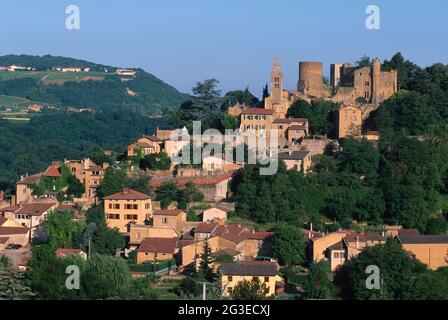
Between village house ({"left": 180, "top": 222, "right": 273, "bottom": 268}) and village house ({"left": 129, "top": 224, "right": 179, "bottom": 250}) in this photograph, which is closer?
village house ({"left": 180, "top": 222, "right": 273, "bottom": 268})

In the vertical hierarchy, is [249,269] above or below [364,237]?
below

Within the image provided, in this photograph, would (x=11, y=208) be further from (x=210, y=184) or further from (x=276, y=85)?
(x=276, y=85)

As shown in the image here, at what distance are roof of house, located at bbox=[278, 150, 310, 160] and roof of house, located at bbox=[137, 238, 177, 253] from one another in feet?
24.0

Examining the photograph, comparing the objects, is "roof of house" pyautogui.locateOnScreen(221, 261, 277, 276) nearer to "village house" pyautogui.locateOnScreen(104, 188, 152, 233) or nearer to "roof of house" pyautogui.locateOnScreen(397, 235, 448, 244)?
"roof of house" pyautogui.locateOnScreen(397, 235, 448, 244)

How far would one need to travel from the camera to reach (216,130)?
42.4 meters

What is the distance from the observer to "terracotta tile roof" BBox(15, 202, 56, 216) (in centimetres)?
3759

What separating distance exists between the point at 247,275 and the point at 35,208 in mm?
12632

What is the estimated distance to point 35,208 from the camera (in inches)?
1505

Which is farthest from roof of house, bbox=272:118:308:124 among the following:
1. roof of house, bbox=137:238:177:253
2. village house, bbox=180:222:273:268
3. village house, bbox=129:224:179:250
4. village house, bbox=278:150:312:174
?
roof of house, bbox=137:238:177:253

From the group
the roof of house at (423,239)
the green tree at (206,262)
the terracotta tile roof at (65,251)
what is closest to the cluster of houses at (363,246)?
the roof of house at (423,239)

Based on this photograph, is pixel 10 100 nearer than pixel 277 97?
No

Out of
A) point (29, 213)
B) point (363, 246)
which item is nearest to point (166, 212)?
point (29, 213)

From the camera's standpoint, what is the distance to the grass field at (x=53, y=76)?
6211 inches

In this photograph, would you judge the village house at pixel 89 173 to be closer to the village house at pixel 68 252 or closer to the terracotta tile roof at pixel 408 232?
the village house at pixel 68 252
